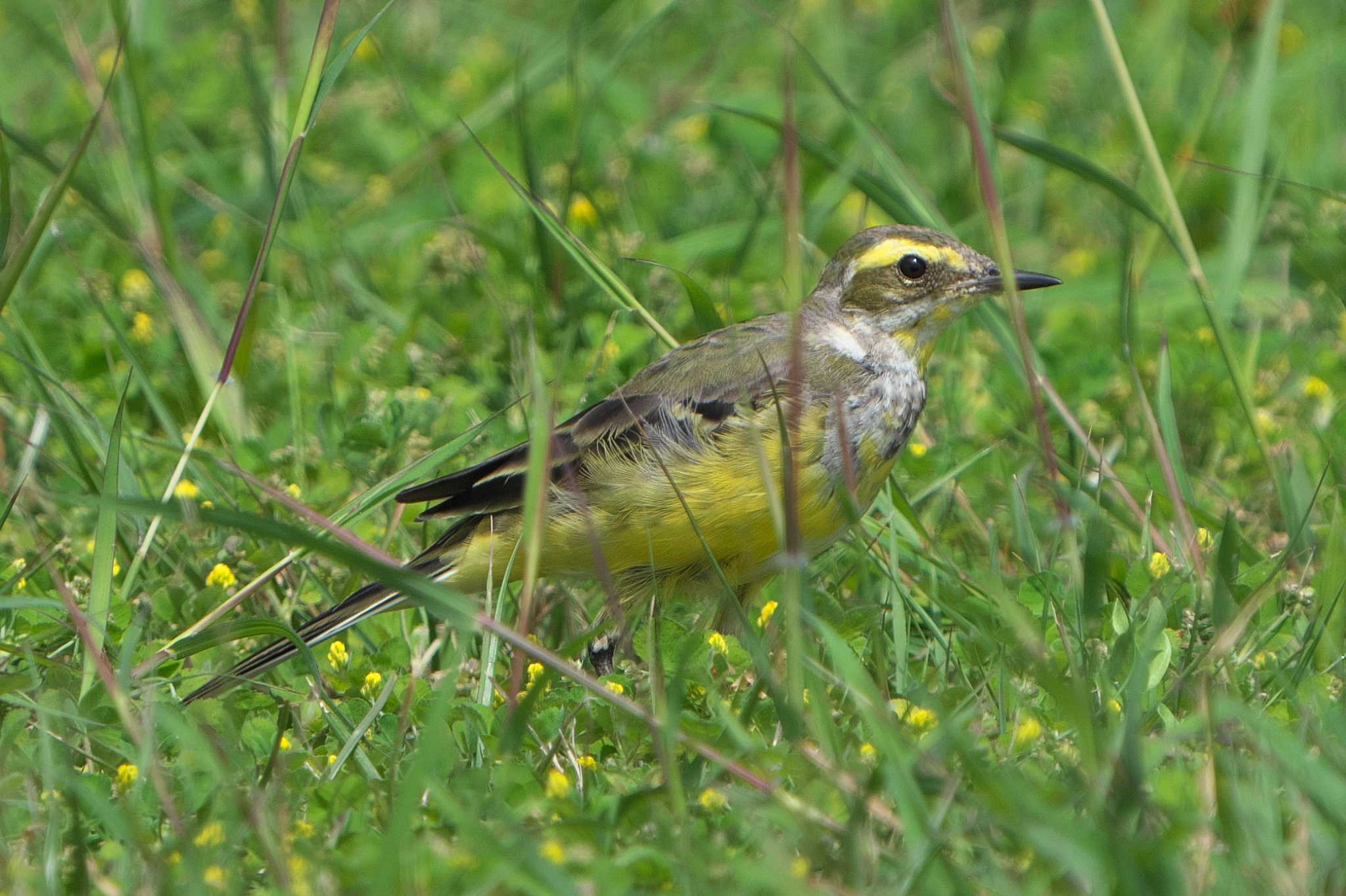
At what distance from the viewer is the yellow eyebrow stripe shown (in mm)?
5449

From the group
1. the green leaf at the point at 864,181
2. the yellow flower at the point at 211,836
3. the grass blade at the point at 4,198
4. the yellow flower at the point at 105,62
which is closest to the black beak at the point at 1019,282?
the green leaf at the point at 864,181

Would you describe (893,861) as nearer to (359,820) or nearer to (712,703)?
(712,703)

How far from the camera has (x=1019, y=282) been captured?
5395 millimetres

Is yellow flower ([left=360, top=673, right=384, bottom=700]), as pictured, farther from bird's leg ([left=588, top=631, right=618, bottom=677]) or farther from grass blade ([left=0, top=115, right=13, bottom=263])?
grass blade ([left=0, top=115, right=13, bottom=263])

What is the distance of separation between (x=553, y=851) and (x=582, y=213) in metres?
4.76

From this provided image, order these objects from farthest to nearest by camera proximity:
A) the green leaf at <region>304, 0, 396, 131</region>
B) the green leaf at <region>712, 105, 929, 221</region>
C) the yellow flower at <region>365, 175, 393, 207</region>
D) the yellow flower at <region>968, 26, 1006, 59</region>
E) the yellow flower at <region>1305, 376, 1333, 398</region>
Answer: the yellow flower at <region>968, 26, 1006, 59</region> < the yellow flower at <region>365, 175, 393, 207</region> < the yellow flower at <region>1305, 376, 1333, 398</region> < the green leaf at <region>712, 105, 929, 221</region> < the green leaf at <region>304, 0, 396, 131</region>

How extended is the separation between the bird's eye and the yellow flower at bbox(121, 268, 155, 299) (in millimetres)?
3462

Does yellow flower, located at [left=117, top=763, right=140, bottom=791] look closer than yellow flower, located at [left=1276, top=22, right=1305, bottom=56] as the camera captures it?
Yes

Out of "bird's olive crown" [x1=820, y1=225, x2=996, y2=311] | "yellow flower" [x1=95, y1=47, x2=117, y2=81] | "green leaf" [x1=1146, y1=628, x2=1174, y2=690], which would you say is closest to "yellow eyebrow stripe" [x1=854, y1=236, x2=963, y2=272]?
"bird's olive crown" [x1=820, y1=225, x2=996, y2=311]

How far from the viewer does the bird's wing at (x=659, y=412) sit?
504cm

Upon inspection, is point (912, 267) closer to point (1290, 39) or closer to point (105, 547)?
point (105, 547)

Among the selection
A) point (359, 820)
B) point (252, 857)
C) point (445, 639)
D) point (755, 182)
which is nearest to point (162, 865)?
point (252, 857)

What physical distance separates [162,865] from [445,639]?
5.76 ft

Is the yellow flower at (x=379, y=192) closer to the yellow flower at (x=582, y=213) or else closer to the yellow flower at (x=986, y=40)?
the yellow flower at (x=582, y=213)
